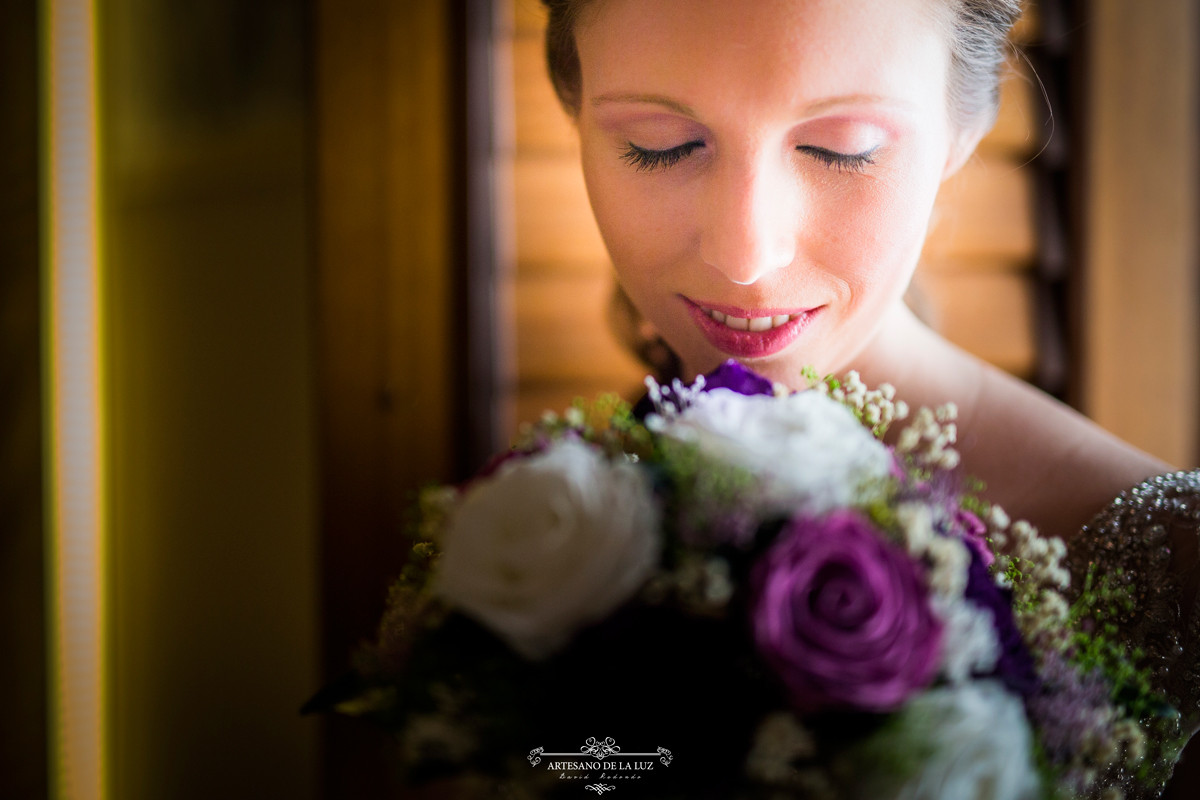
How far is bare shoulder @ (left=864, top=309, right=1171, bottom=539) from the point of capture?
704 millimetres

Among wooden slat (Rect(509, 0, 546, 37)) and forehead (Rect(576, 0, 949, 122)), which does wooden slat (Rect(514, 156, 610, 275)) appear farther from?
forehead (Rect(576, 0, 949, 122))

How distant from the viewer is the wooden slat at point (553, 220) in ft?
3.14

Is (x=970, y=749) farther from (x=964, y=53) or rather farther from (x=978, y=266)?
(x=978, y=266)

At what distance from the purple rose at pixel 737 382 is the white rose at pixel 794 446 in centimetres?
4

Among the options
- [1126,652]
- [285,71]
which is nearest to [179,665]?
[285,71]

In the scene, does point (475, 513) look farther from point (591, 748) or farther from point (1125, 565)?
point (1125, 565)

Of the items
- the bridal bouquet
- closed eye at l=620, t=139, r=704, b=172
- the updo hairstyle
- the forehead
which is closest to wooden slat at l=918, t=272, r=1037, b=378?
the updo hairstyle

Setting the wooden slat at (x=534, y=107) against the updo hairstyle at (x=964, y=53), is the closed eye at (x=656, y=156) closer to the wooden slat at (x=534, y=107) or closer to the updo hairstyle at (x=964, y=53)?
the updo hairstyle at (x=964, y=53)

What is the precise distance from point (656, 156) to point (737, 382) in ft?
0.93

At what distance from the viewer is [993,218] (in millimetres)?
992

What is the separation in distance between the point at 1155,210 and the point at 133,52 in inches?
61.6

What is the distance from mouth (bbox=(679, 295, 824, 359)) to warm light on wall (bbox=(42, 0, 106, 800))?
0.96 meters

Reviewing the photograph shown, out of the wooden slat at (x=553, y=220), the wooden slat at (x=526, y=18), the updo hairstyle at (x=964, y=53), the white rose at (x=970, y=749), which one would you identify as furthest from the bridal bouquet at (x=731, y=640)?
the wooden slat at (x=526, y=18)

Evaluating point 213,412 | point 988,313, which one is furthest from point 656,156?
point 213,412
